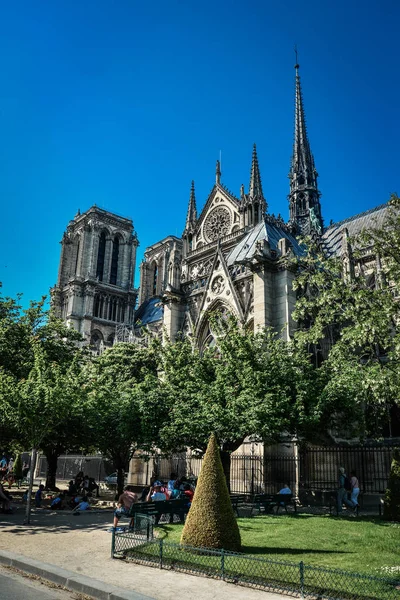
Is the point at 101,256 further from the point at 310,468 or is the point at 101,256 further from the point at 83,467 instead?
the point at 310,468

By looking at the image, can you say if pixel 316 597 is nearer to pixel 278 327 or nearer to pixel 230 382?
pixel 230 382

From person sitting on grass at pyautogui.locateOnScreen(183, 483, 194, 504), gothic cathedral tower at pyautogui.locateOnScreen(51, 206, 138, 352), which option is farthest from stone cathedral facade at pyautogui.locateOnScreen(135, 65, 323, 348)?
gothic cathedral tower at pyautogui.locateOnScreen(51, 206, 138, 352)

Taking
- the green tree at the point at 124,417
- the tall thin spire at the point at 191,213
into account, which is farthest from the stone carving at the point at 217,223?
the green tree at the point at 124,417

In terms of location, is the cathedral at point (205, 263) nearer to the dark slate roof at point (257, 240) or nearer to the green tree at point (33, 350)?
the dark slate roof at point (257, 240)

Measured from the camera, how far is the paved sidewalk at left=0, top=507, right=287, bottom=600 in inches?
321

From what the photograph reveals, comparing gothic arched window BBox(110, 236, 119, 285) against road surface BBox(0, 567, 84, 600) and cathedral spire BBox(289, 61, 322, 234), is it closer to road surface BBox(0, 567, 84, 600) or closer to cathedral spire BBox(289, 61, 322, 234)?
cathedral spire BBox(289, 61, 322, 234)

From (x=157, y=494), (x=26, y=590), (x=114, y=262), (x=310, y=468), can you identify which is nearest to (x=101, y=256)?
(x=114, y=262)

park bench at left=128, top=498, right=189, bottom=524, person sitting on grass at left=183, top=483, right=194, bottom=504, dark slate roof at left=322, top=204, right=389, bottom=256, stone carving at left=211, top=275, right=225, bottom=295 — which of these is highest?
dark slate roof at left=322, top=204, right=389, bottom=256

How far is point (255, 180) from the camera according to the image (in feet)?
161

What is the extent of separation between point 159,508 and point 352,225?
3810 cm

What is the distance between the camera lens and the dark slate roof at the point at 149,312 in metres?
74.9

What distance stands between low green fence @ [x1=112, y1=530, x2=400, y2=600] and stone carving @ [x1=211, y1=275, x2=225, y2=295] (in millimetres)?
19910

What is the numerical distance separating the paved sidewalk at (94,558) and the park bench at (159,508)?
1009mm

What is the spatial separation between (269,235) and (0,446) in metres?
19.6
